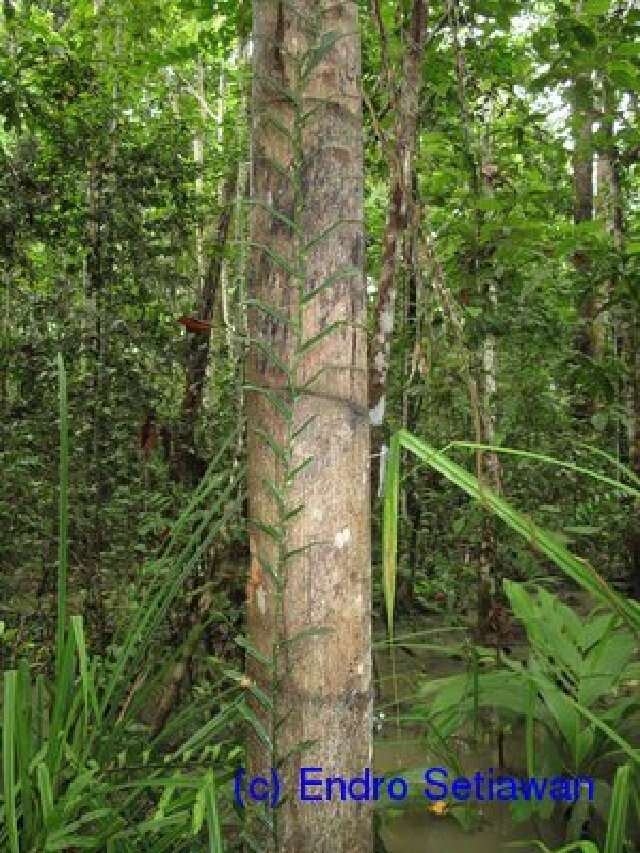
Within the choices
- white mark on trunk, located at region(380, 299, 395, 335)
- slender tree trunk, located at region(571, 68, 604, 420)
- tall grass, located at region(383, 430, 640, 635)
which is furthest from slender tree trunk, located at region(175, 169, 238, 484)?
tall grass, located at region(383, 430, 640, 635)

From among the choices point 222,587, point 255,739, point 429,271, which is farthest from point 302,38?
point 222,587

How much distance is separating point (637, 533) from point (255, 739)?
15.7 feet

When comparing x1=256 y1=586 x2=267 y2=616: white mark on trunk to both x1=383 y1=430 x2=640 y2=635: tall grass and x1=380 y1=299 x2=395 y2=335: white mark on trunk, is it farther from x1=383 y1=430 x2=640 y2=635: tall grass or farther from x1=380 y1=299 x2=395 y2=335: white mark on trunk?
x1=380 y1=299 x2=395 y2=335: white mark on trunk

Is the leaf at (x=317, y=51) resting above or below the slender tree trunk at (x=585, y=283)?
below

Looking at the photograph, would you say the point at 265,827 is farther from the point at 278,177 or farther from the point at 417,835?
the point at 417,835

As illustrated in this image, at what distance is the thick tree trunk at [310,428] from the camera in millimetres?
1098

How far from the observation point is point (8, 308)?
4.24 meters

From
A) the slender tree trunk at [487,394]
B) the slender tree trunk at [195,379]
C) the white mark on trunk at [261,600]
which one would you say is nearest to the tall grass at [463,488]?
the white mark on trunk at [261,600]

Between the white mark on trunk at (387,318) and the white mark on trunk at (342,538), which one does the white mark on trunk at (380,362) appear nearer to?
the white mark on trunk at (387,318)

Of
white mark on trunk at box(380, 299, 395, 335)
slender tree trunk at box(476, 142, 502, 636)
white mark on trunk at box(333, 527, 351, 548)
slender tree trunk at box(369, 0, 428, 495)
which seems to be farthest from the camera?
slender tree trunk at box(476, 142, 502, 636)

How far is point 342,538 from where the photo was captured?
3.68 feet

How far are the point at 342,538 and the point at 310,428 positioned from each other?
0.52 ft

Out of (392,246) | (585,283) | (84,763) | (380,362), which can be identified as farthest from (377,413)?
(585,283)

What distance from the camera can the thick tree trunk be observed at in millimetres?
1098
